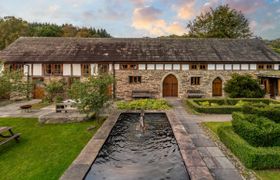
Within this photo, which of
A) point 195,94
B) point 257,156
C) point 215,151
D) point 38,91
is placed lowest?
point 215,151

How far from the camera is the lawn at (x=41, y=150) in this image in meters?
7.29

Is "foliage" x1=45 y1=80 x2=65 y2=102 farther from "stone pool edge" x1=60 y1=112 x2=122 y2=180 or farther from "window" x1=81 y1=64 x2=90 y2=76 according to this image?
"stone pool edge" x1=60 y1=112 x2=122 y2=180

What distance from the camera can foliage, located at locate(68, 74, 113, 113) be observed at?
12.9 m

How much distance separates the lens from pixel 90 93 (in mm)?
13008

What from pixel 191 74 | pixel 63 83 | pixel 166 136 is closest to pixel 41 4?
pixel 63 83

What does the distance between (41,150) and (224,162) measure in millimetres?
7319

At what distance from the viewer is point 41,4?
25047mm

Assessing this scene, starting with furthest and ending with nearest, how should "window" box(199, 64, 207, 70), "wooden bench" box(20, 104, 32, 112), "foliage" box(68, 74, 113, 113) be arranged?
"window" box(199, 64, 207, 70) < "wooden bench" box(20, 104, 32, 112) < "foliage" box(68, 74, 113, 113)

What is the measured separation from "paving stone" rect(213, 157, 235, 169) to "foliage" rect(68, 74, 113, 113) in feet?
24.5

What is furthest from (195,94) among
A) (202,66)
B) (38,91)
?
(38,91)

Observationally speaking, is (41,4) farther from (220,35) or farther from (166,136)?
(220,35)

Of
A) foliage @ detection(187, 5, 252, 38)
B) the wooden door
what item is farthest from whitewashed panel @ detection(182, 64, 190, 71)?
foliage @ detection(187, 5, 252, 38)

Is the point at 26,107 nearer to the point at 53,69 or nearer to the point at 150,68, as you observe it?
the point at 53,69

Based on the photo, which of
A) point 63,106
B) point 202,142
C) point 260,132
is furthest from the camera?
point 63,106
